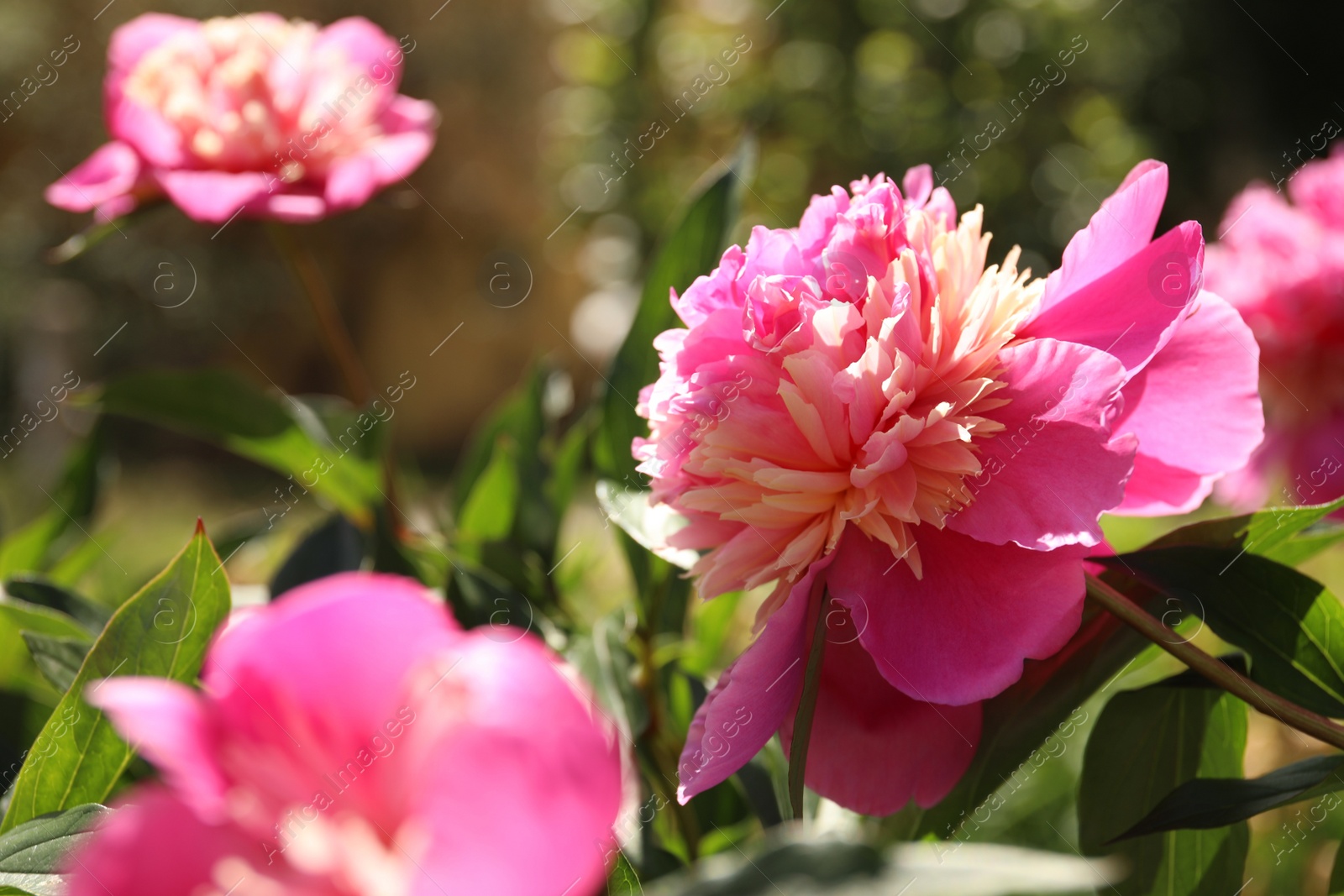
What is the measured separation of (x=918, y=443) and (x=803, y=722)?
4.0 inches

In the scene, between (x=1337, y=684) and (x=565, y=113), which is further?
(x=565, y=113)

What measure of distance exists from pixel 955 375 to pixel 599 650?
0.75ft

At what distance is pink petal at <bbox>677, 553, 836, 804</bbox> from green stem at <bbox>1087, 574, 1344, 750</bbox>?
0.09 meters

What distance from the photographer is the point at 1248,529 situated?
Result: 39 cm

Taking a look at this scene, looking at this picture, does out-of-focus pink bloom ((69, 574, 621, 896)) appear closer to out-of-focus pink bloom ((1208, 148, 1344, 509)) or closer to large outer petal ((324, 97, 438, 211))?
large outer petal ((324, 97, 438, 211))

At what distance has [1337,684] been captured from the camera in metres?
0.39

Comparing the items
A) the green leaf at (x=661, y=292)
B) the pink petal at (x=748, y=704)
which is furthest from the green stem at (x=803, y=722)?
the green leaf at (x=661, y=292)

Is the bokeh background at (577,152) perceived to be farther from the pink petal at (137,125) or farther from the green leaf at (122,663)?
the green leaf at (122,663)

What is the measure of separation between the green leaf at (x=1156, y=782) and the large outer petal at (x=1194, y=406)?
0.08m

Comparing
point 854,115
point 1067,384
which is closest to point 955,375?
point 1067,384

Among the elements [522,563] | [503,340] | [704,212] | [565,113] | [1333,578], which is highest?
[704,212]

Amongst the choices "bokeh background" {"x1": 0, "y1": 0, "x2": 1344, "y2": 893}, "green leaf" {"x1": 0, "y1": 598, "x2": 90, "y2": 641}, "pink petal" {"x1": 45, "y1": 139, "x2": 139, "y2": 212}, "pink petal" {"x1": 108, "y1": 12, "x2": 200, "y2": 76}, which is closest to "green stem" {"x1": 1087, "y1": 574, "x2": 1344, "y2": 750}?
"green leaf" {"x1": 0, "y1": 598, "x2": 90, "y2": 641}

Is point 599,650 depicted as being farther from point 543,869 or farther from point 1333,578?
point 1333,578

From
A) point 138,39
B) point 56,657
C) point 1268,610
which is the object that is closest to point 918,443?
point 1268,610
